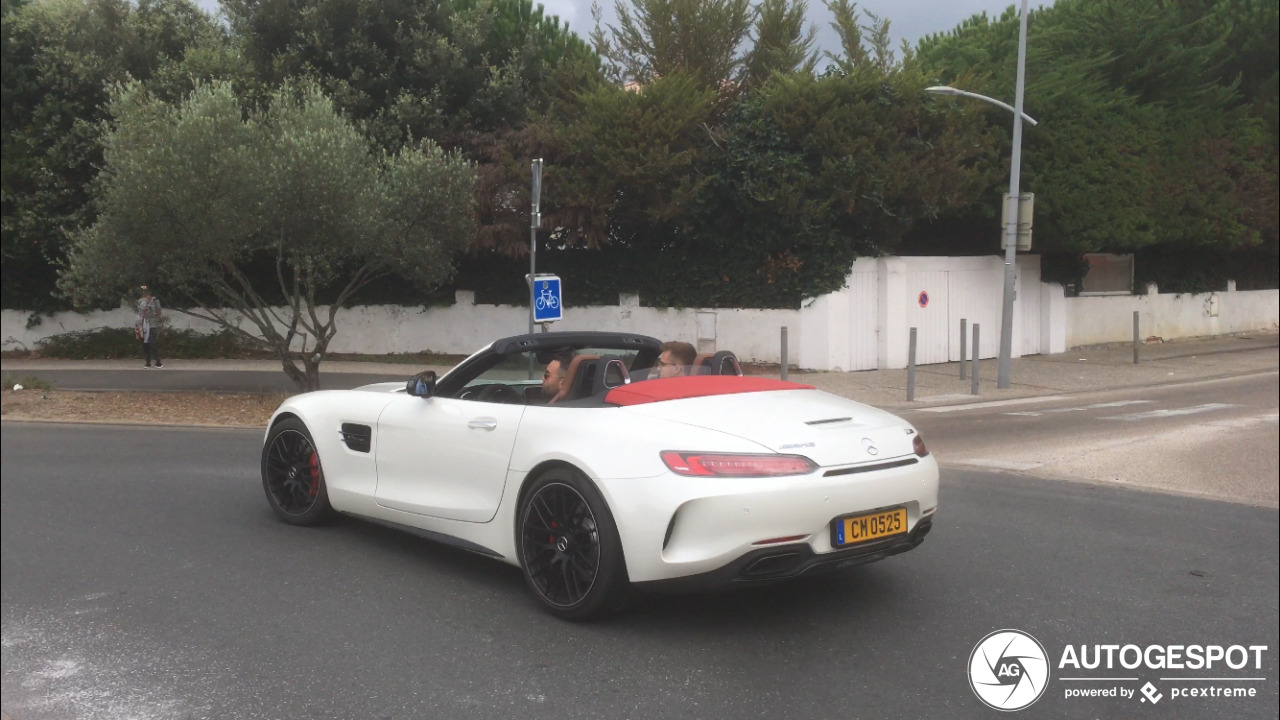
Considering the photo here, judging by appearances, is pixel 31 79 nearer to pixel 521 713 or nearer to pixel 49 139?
pixel 49 139

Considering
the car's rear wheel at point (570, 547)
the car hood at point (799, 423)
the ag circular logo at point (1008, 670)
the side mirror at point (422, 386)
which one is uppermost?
the side mirror at point (422, 386)

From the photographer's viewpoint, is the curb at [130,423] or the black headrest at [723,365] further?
the curb at [130,423]

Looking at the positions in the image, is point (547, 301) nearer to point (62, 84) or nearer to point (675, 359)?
point (675, 359)

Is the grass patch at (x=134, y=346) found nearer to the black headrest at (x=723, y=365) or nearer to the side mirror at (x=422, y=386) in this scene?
the side mirror at (x=422, y=386)

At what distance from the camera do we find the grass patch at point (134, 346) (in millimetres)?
23203

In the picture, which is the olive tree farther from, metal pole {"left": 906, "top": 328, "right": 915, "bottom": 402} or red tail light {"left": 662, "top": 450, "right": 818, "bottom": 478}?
red tail light {"left": 662, "top": 450, "right": 818, "bottom": 478}

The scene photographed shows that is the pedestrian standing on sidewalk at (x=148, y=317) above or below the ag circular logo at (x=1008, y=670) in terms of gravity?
above

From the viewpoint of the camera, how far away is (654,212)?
63.8ft

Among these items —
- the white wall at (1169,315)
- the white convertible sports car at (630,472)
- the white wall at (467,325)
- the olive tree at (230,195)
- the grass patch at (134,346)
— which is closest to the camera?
the white convertible sports car at (630,472)

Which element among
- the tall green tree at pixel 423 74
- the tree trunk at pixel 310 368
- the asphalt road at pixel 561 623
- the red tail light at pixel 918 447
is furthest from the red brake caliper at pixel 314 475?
the tall green tree at pixel 423 74

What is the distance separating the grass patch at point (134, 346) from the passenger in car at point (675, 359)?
18431mm

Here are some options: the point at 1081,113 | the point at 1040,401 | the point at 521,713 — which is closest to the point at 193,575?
the point at 521,713

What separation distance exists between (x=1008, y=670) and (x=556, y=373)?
2.67 meters

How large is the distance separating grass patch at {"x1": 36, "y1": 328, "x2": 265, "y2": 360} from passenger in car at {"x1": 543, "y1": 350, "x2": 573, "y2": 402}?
18396 mm
